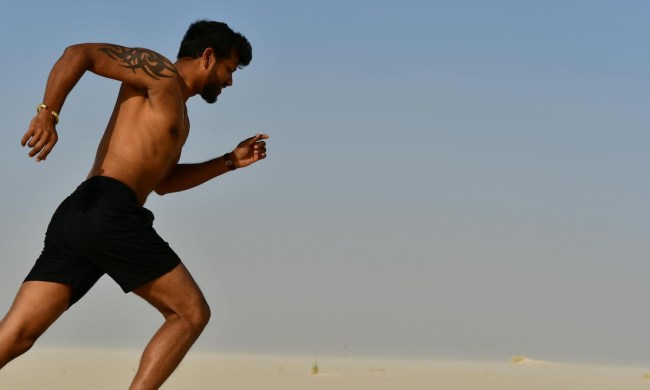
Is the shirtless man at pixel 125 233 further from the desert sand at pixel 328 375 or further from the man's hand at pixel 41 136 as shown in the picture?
the desert sand at pixel 328 375

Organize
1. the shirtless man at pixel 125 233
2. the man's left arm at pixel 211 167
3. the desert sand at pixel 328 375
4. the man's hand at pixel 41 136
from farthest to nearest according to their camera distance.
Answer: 1. the desert sand at pixel 328 375
2. the man's left arm at pixel 211 167
3. the shirtless man at pixel 125 233
4. the man's hand at pixel 41 136

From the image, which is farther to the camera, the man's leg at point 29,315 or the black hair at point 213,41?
the black hair at point 213,41

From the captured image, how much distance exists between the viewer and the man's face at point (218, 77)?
555 cm

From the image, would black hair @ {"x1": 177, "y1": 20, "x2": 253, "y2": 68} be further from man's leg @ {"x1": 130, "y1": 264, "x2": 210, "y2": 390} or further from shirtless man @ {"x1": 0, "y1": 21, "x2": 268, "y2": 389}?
man's leg @ {"x1": 130, "y1": 264, "x2": 210, "y2": 390}

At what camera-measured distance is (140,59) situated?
525 cm

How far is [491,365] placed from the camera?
1121cm

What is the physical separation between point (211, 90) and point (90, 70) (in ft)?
2.33

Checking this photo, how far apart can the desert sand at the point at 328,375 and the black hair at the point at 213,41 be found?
3856 millimetres

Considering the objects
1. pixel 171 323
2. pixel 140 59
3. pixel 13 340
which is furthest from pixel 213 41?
pixel 13 340

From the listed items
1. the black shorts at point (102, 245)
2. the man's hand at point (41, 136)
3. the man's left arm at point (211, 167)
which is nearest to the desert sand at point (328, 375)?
the man's left arm at point (211, 167)

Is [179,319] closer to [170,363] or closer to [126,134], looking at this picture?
[170,363]

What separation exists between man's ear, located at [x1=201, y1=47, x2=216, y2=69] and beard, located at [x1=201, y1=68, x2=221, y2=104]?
64 millimetres

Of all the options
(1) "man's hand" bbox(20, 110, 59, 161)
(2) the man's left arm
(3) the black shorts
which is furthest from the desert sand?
(1) "man's hand" bbox(20, 110, 59, 161)

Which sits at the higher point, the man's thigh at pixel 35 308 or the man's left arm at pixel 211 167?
the man's left arm at pixel 211 167
